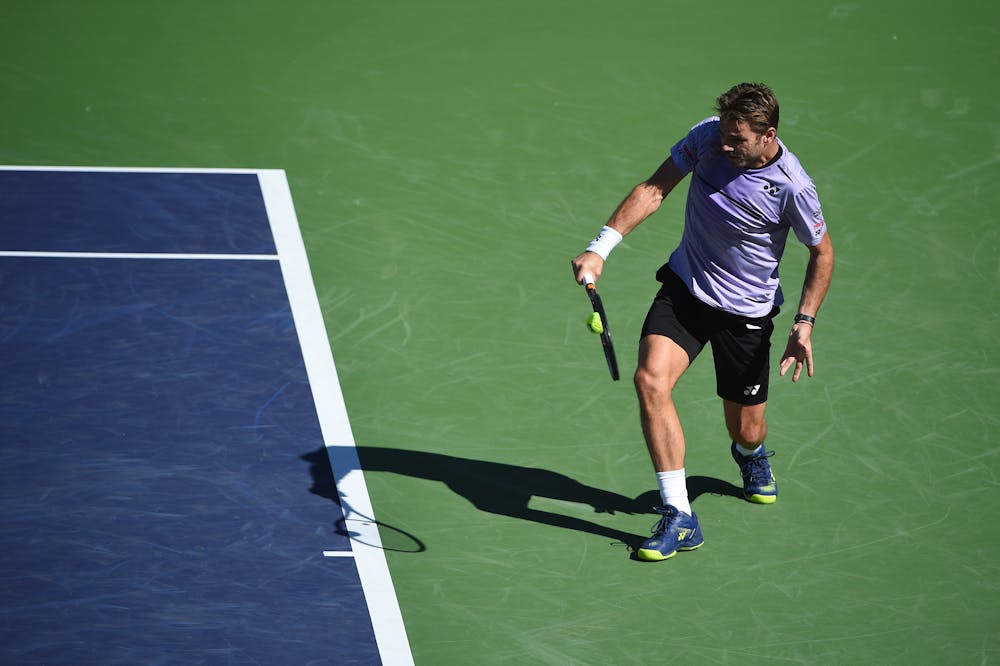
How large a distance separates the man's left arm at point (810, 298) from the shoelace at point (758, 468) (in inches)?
28.3

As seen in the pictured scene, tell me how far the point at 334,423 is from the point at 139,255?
82.8 inches

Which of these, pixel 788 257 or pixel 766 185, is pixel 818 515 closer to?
pixel 766 185

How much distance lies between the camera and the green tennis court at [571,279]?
676cm

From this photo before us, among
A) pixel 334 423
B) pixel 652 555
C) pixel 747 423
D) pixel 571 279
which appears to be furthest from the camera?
pixel 571 279

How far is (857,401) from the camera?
816 centimetres

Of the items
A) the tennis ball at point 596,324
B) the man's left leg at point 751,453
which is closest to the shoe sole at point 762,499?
the man's left leg at point 751,453

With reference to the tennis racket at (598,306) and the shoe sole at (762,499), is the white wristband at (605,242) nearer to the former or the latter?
the tennis racket at (598,306)

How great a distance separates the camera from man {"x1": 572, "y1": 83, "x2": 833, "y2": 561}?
6.66 metres

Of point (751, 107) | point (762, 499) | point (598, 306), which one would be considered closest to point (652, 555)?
point (762, 499)

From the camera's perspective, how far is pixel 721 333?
6984 mm

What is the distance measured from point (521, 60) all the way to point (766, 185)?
17.1 feet

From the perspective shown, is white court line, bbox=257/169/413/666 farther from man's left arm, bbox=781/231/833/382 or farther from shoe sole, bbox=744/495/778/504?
man's left arm, bbox=781/231/833/382

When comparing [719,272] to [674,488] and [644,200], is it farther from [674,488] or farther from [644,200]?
[674,488]

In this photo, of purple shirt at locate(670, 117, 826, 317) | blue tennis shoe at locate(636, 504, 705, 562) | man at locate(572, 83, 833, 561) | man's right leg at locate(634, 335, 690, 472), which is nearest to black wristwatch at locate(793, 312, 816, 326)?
man at locate(572, 83, 833, 561)
